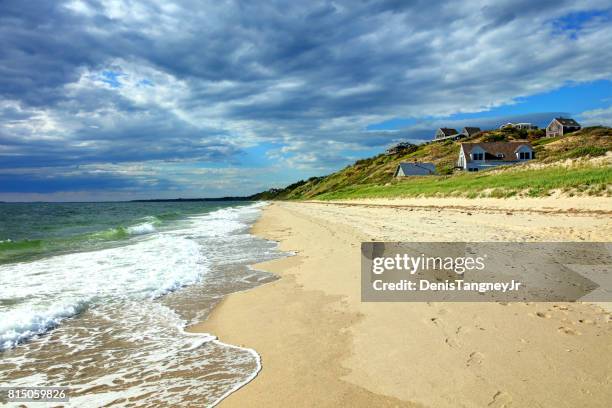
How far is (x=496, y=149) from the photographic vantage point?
68.4m

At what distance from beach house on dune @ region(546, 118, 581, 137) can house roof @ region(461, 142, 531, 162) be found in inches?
1084

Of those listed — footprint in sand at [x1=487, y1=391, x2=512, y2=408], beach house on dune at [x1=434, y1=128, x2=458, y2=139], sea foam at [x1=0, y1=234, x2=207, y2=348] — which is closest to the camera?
footprint in sand at [x1=487, y1=391, x2=512, y2=408]

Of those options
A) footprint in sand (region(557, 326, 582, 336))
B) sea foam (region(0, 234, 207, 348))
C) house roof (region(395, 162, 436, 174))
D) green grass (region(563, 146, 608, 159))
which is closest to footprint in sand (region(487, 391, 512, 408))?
footprint in sand (region(557, 326, 582, 336))

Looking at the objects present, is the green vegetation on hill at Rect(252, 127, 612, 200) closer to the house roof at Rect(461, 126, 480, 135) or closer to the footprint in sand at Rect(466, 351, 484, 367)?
the house roof at Rect(461, 126, 480, 135)

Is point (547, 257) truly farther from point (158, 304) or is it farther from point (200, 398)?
point (158, 304)

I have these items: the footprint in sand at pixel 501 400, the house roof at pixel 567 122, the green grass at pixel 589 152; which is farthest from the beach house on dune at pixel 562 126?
the footprint in sand at pixel 501 400

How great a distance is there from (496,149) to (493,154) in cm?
115

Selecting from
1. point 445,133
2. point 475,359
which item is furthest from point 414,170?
point 475,359

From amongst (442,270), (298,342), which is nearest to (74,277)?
(298,342)

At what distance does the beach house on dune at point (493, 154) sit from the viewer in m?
65.6

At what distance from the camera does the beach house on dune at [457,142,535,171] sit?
6562 centimetres

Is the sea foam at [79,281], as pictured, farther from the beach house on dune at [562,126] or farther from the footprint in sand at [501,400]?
the beach house on dune at [562,126]

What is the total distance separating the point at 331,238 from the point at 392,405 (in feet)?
40.7

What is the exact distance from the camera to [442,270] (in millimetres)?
8297
